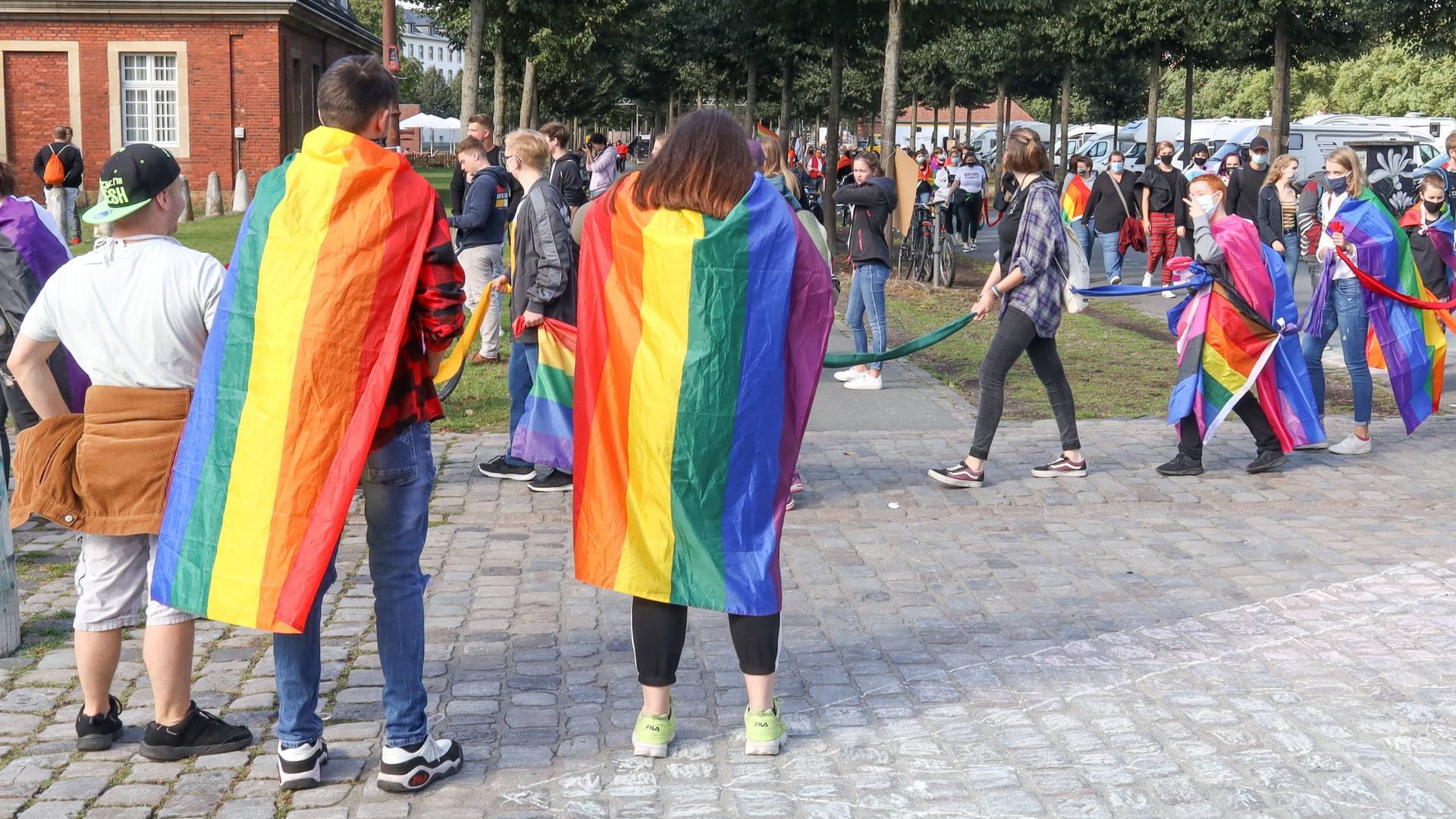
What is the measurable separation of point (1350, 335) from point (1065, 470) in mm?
2403

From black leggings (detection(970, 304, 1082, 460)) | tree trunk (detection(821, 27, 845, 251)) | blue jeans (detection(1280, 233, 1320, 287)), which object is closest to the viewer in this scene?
black leggings (detection(970, 304, 1082, 460))

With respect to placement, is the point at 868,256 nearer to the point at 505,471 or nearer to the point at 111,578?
the point at 505,471

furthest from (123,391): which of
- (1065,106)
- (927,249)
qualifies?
(1065,106)

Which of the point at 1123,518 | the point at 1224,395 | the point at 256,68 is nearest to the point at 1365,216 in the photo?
the point at 1224,395

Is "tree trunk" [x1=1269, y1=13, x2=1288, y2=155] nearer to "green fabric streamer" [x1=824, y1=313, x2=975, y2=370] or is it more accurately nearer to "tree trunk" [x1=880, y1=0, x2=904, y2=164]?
"tree trunk" [x1=880, y1=0, x2=904, y2=164]

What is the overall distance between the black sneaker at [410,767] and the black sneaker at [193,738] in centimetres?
53

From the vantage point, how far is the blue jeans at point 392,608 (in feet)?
12.9

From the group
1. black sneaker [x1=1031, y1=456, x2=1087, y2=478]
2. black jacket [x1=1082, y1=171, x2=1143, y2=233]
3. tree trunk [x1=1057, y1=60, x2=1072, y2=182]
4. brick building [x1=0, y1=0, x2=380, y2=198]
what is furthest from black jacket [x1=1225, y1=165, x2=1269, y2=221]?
brick building [x1=0, y1=0, x2=380, y2=198]

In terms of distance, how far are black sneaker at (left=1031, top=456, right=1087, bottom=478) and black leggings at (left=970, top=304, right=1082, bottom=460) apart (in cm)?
8

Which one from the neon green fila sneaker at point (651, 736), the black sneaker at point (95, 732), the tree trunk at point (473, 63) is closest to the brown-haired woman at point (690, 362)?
the neon green fila sneaker at point (651, 736)

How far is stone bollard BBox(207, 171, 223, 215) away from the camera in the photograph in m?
31.2

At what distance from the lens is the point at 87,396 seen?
4105 mm

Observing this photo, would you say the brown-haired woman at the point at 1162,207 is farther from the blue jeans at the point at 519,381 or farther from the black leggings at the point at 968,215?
the blue jeans at the point at 519,381

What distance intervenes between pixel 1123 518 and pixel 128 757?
190 inches
